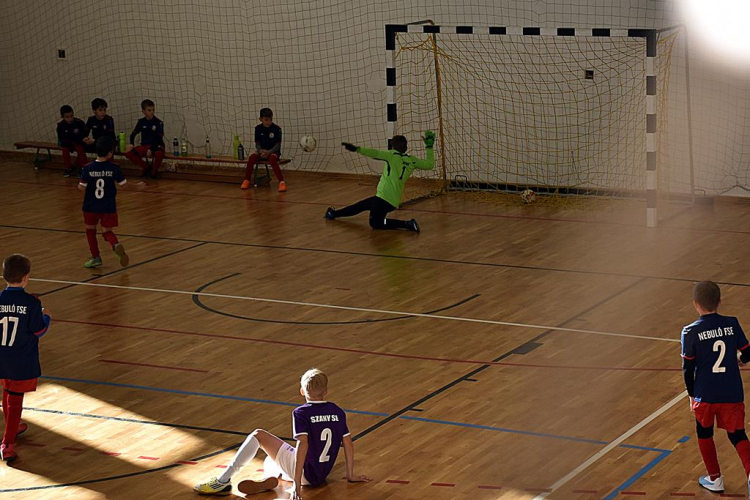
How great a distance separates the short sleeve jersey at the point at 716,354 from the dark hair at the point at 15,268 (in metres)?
4.20

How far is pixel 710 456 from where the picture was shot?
21.5 feet

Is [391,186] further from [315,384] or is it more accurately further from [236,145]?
[315,384]

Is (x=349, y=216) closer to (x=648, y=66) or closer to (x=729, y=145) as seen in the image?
(x=648, y=66)

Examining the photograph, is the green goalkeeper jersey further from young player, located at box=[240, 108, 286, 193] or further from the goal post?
young player, located at box=[240, 108, 286, 193]

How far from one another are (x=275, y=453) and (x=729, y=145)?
36.3 ft

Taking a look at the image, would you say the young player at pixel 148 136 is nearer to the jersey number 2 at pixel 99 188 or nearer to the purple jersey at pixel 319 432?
the jersey number 2 at pixel 99 188

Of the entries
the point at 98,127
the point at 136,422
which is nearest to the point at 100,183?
the point at 136,422

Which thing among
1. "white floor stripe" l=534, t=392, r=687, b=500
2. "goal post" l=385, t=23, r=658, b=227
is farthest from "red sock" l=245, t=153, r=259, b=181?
"white floor stripe" l=534, t=392, r=687, b=500

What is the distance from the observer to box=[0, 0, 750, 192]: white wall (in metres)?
16.0

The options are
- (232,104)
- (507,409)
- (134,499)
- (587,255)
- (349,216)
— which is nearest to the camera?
(134,499)

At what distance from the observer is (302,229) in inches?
574

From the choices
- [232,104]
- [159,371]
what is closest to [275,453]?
[159,371]

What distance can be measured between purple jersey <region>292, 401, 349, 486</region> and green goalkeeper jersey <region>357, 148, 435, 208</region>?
7974 millimetres

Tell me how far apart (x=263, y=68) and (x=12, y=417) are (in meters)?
12.6
